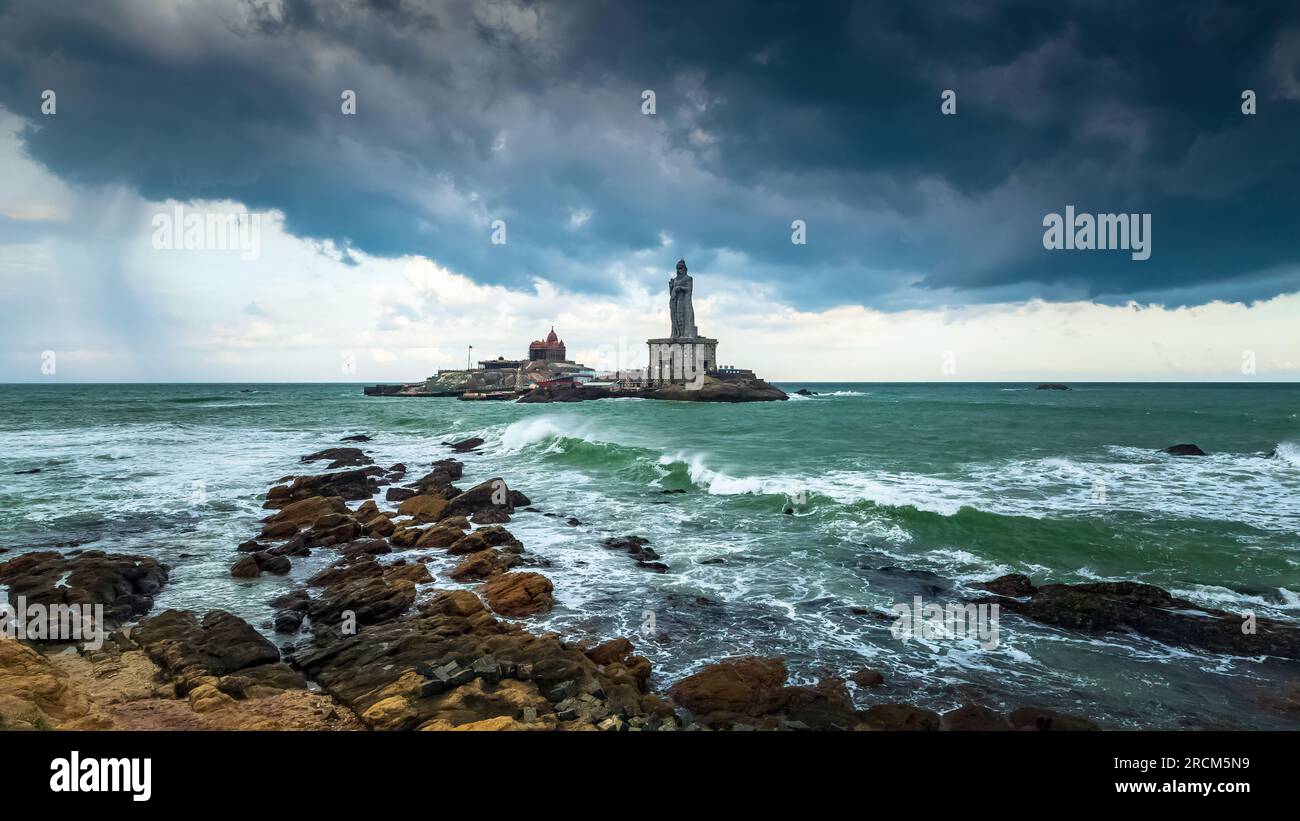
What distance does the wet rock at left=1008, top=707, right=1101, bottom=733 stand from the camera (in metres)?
6.93

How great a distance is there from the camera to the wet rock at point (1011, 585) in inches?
476

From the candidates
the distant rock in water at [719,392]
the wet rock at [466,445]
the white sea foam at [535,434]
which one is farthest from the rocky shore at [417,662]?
the distant rock in water at [719,392]

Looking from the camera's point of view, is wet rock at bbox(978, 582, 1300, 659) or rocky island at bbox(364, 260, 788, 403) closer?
wet rock at bbox(978, 582, 1300, 659)

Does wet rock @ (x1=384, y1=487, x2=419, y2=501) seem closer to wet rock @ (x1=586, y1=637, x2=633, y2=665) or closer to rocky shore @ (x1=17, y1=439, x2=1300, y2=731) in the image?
rocky shore @ (x1=17, y1=439, x2=1300, y2=731)

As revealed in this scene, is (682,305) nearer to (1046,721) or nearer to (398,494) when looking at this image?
(398,494)

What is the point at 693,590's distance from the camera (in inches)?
495

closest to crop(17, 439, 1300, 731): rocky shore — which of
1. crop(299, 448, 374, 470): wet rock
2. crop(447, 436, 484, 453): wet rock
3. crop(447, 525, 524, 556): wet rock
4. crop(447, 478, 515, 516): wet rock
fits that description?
crop(447, 525, 524, 556): wet rock

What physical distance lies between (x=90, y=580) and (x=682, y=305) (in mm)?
119227

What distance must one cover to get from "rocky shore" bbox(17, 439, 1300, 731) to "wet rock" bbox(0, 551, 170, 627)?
0.17ft

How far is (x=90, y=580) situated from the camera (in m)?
11.2

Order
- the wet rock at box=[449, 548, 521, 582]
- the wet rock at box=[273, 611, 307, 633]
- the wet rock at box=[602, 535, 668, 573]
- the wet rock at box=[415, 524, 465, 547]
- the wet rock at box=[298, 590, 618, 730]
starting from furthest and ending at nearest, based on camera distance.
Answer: the wet rock at box=[415, 524, 465, 547] < the wet rock at box=[602, 535, 668, 573] < the wet rock at box=[449, 548, 521, 582] < the wet rock at box=[273, 611, 307, 633] < the wet rock at box=[298, 590, 618, 730]

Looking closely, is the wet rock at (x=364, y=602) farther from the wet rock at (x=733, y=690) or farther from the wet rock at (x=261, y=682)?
the wet rock at (x=733, y=690)
